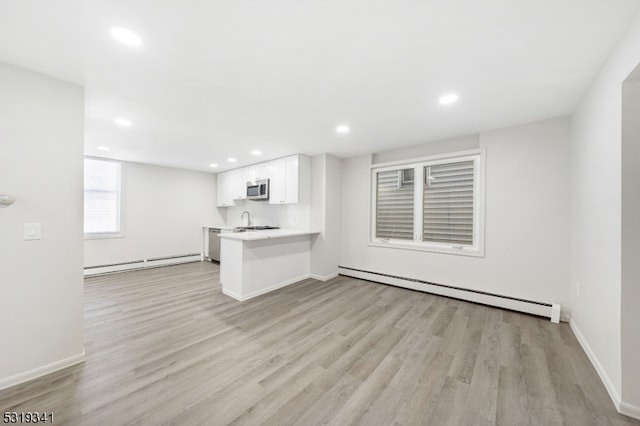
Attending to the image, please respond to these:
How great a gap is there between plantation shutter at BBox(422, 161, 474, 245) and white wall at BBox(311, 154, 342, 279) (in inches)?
64.7

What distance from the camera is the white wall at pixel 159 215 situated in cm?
509

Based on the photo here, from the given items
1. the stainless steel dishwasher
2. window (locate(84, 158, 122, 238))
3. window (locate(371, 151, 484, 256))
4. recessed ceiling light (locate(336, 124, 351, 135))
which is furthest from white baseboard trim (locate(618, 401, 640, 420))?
window (locate(84, 158, 122, 238))

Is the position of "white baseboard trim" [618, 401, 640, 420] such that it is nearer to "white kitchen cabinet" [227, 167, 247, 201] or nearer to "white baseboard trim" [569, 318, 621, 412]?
"white baseboard trim" [569, 318, 621, 412]

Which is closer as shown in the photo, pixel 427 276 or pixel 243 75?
pixel 243 75

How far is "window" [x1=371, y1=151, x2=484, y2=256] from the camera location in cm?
347

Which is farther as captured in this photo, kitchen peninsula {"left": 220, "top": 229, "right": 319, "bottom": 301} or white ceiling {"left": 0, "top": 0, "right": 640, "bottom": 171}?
kitchen peninsula {"left": 220, "top": 229, "right": 319, "bottom": 301}

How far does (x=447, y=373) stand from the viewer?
1933 millimetres

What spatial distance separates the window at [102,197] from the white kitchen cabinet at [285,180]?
3.34 metres

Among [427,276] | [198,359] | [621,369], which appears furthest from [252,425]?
[427,276]

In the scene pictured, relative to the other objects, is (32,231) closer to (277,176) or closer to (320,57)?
(320,57)

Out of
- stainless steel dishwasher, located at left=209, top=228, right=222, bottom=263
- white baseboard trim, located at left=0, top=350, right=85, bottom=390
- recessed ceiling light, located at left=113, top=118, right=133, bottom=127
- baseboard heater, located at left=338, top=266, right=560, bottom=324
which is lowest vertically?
white baseboard trim, located at left=0, top=350, right=85, bottom=390

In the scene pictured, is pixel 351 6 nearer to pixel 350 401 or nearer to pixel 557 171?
pixel 350 401

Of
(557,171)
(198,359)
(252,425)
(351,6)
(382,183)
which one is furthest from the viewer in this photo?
(382,183)

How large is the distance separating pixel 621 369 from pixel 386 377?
1.53 m
